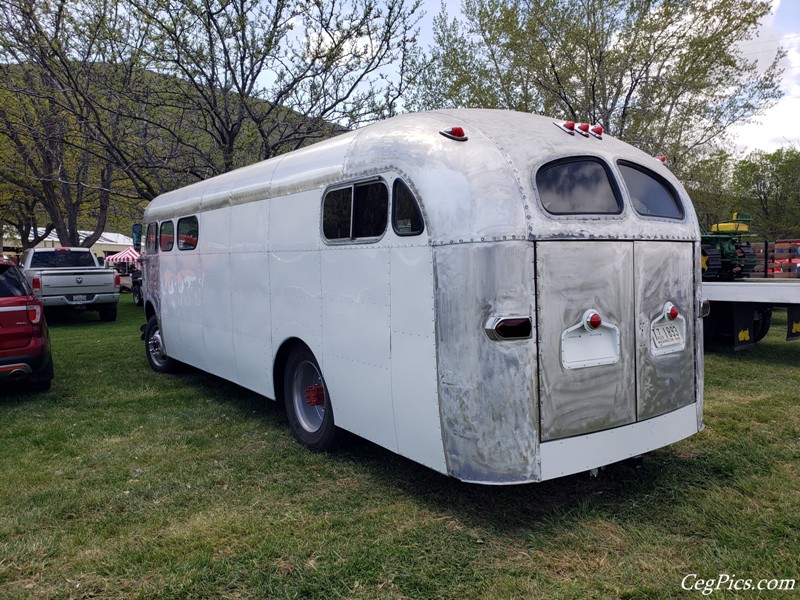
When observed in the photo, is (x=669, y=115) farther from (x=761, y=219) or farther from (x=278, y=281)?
(x=761, y=219)

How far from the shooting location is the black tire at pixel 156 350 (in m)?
8.60

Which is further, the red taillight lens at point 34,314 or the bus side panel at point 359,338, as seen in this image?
the red taillight lens at point 34,314

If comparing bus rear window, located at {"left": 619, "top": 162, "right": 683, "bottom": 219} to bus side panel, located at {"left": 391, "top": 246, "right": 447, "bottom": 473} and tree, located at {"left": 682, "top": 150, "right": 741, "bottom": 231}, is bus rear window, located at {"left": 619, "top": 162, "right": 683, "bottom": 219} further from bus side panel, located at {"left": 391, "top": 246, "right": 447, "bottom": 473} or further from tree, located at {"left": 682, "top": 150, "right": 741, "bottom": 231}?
tree, located at {"left": 682, "top": 150, "right": 741, "bottom": 231}

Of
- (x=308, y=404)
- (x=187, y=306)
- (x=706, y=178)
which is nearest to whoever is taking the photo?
(x=308, y=404)

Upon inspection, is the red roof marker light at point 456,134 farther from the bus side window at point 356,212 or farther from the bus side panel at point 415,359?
the bus side panel at point 415,359

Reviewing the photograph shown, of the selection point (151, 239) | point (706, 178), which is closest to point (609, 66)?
point (706, 178)

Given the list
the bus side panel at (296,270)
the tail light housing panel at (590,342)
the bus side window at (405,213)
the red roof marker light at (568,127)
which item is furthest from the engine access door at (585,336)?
the bus side panel at (296,270)

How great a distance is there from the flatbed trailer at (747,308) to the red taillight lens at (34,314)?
8473 millimetres

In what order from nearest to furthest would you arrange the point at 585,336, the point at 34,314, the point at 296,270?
the point at 585,336 → the point at 296,270 → the point at 34,314

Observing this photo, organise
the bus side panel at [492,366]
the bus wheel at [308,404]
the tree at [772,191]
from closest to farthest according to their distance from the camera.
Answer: the bus side panel at [492,366]
the bus wheel at [308,404]
the tree at [772,191]

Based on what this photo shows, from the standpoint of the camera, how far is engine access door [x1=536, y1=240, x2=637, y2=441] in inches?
139

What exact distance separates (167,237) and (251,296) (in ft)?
8.84

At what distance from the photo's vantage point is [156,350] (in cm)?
894

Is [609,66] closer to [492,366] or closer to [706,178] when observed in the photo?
[706,178]
